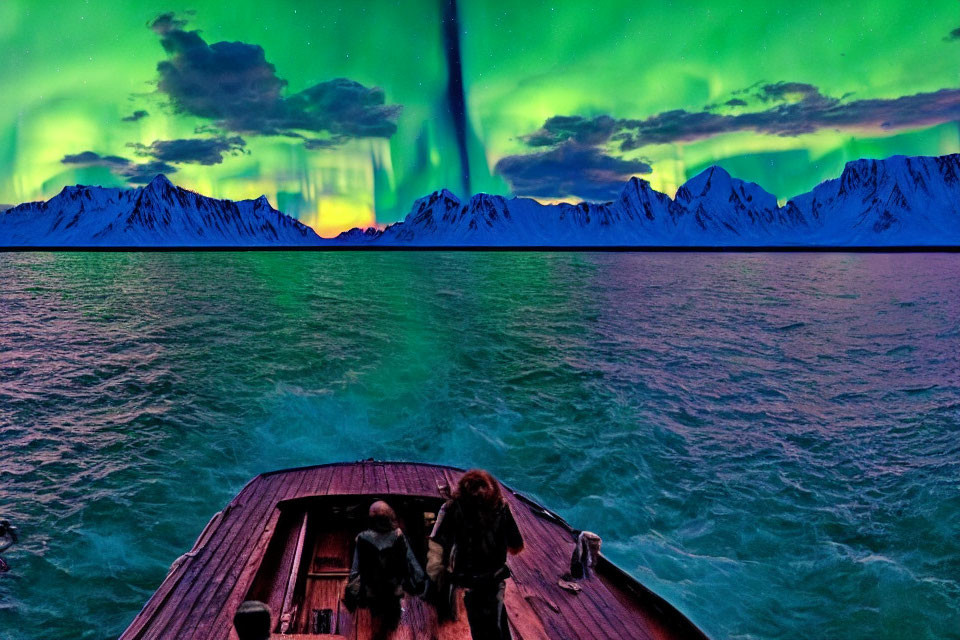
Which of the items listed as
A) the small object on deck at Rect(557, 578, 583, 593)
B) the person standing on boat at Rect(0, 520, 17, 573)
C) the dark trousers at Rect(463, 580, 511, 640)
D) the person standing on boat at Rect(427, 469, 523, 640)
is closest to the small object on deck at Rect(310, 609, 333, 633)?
the dark trousers at Rect(463, 580, 511, 640)

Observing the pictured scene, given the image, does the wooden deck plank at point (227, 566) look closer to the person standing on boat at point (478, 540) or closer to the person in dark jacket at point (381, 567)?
the person in dark jacket at point (381, 567)

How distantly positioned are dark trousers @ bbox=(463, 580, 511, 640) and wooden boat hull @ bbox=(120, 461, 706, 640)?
3.88 ft

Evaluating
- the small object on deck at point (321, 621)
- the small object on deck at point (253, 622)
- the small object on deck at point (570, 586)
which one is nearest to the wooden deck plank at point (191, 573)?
the small object on deck at point (321, 621)

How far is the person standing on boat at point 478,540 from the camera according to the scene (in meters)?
5.29

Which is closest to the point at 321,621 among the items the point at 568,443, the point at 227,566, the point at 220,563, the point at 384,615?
the point at 227,566

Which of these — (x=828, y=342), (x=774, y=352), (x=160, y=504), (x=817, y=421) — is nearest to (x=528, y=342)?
(x=774, y=352)

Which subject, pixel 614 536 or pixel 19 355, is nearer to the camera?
pixel 614 536

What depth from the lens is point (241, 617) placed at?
14.4ft

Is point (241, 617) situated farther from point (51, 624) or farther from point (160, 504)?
point (160, 504)

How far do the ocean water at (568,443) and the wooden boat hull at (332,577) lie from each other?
15.6 feet

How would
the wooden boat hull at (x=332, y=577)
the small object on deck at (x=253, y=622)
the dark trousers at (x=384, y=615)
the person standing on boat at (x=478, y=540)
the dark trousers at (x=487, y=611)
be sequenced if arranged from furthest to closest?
the wooden boat hull at (x=332, y=577) < the dark trousers at (x=384, y=615) < the dark trousers at (x=487, y=611) < the person standing on boat at (x=478, y=540) < the small object on deck at (x=253, y=622)

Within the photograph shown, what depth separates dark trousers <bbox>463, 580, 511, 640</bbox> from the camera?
5688 mm

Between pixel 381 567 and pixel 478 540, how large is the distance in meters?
1.28

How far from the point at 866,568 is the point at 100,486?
2345 centimetres
